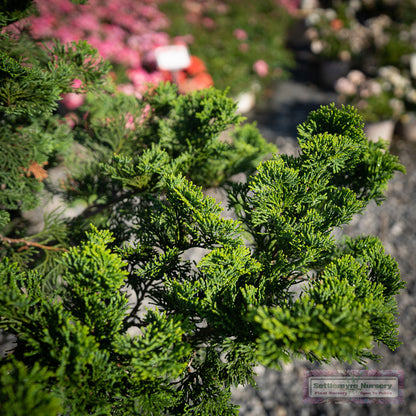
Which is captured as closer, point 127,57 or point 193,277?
A: point 193,277

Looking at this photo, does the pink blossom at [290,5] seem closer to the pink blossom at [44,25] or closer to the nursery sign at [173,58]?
the pink blossom at [44,25]

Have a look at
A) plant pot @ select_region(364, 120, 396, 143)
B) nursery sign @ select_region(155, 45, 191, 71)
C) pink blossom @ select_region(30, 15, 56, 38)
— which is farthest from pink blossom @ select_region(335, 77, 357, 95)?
pink blossom @ select_region(30, 15, 56, 38)

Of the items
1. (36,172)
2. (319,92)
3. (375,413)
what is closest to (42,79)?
(36,172)

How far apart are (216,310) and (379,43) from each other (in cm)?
715

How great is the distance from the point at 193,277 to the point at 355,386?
1.75 metres

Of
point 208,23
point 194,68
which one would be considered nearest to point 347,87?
point 194,68

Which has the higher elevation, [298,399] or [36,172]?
[36,172]

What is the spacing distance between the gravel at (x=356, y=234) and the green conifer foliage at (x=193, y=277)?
0.36 m

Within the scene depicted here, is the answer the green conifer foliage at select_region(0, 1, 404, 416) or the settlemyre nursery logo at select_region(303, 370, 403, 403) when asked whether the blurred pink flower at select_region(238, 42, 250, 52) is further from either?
the settlemyre nursery logo at select_region(303, 370, 403, 403)

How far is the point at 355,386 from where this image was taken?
6.53 ft

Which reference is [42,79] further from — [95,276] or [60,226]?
[95,276]

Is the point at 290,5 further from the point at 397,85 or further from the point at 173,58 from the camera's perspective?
the point at 173,58

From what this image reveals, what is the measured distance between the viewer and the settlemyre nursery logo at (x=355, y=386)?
204cm

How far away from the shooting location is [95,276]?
0.81 metres
